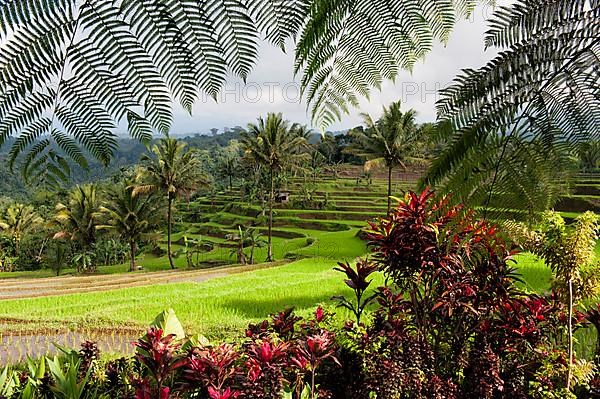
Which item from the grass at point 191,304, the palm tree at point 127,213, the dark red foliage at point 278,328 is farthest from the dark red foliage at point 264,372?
the palm tree at point 127,213

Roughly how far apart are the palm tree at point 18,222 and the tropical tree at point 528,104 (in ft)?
97.3

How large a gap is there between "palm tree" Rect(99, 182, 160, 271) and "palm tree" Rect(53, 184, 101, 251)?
3.58ft

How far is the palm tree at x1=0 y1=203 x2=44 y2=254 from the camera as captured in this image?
2658 centimetres

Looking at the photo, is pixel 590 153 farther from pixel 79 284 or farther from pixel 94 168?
pixel 79 284

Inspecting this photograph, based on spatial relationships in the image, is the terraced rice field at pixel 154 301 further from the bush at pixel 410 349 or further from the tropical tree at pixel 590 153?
the tropical tree at pixel 590 153

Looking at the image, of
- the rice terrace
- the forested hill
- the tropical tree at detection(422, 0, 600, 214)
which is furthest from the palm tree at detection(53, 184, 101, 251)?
the tropical tree at detection(422, 0, 600, 214)

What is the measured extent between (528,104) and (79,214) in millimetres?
23807

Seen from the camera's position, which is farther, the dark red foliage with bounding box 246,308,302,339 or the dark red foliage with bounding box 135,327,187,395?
the dark red foliage with bounding box 246,308,302,339

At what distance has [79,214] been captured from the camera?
72.7 feet

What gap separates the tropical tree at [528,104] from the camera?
88 cm

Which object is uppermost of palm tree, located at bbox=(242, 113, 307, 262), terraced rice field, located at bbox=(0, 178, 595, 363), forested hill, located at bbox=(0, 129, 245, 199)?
palm tree, located at bbox=(242, 113, 307, 262)

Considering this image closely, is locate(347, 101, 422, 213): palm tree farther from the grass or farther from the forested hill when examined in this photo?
the grass

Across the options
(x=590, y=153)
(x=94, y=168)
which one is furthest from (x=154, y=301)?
(x=590, y=153)

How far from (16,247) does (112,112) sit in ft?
98.4
